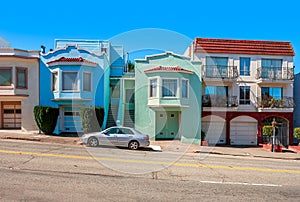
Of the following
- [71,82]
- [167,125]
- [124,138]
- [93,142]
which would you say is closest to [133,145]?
[124,138]

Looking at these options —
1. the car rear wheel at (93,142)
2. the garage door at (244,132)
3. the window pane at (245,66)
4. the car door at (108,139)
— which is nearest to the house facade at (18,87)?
the car rear wheel at (93,142)

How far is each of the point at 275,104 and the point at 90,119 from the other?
55.3 ft

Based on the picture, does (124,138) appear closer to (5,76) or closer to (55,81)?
(55,81)

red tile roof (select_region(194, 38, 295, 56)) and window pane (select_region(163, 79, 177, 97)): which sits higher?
red tile roof (select_region(194, 38, 295, 56))

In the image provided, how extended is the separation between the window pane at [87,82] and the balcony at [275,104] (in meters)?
15.6

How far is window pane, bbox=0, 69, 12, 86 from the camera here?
773 inches

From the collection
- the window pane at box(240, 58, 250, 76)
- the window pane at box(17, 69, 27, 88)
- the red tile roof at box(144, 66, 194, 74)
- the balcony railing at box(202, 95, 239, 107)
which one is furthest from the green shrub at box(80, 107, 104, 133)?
the window pane at box(240, 58, 250, 76)

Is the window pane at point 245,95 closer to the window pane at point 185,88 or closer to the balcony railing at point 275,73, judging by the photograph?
the balcony railing at point 275,73

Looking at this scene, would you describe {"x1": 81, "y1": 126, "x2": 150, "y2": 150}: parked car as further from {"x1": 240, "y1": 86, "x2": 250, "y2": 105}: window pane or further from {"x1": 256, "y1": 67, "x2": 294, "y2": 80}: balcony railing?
{"x1": 256, "y1": 67, "x2": 294, "y2": 80}: balcony railing

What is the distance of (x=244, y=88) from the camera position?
23641 millimetres

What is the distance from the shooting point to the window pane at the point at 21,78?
19859 millimetres

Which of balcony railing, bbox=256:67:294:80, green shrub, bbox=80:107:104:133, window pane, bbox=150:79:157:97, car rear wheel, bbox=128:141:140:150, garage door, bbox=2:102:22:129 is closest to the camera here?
car rear wheel, bbox=128:141:140:150

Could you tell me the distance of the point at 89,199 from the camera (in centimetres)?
585

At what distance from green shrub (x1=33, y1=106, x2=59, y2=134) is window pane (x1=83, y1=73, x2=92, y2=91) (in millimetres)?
2920
